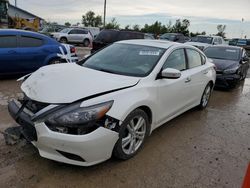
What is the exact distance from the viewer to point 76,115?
291cm

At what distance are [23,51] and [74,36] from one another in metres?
18.3

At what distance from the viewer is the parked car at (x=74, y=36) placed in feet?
81.0

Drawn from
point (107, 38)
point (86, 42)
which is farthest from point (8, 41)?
point (86, 42)

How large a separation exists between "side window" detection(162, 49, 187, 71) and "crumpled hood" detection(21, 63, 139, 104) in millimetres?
871

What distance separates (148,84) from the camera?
3758 mm

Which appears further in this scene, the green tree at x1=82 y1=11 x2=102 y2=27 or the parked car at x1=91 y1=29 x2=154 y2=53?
the green tree at x1=82 y1=11 x2=102 y2=27

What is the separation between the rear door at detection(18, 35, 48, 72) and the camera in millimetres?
7570

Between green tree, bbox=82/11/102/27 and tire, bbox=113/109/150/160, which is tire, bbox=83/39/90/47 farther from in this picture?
green tree, bbox=82/11/102/27

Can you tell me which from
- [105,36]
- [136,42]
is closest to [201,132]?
[136,42]

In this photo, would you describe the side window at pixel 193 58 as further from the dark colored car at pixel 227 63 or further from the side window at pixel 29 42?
the side window at pixel 29 42

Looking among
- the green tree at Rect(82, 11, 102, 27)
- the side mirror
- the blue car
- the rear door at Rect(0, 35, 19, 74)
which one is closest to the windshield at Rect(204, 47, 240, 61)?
the blue car

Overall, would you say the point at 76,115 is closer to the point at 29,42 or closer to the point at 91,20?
the point at 29,42

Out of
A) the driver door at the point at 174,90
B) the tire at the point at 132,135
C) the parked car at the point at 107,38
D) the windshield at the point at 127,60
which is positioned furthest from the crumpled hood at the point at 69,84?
the parked car at the point at 107,38

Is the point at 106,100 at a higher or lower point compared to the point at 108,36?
lower
